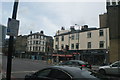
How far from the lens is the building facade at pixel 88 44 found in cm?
4480

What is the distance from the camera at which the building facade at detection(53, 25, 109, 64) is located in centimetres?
4480

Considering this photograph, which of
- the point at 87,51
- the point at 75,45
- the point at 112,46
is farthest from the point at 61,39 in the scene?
the point at 112,46

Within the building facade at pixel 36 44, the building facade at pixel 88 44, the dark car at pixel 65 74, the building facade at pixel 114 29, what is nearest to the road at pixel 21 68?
the dark car at pixel 65 74

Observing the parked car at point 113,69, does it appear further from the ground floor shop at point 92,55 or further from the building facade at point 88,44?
the ground floor shop at point 92,55

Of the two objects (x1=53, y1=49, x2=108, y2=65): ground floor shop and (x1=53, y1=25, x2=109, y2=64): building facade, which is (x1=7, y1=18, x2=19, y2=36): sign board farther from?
(x1=53, y1=49, x2=108, y2=65): ground floor shop

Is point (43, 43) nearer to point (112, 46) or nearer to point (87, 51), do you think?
point (87, 51)

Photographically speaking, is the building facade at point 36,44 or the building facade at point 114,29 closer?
the building facade at point 114,29

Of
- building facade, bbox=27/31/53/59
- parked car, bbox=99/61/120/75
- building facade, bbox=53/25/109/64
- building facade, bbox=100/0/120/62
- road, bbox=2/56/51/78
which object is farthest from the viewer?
building facade, bbox=27/31/53/59

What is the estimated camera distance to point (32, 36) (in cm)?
9006

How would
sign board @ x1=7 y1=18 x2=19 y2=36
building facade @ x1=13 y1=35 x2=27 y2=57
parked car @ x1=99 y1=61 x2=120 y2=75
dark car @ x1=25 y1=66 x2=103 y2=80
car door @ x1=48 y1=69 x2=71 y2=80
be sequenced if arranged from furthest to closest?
1. building facade @ x1=13 y1=35 x2=27 y2=57
2. parked car @ x1=99 y1=61 x2=120 y2=75
3. sign board @ x1=7 y1=18 x2=19 y2=36
4. car door @ x1=48 y1=69 x2=71 y2=80
5. dark car @ x1=25 y1=66 x2=103 y2=80

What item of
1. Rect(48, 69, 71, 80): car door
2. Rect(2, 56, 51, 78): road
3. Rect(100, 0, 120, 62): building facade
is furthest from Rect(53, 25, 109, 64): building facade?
Rect(48, 69, 71, 80): car door

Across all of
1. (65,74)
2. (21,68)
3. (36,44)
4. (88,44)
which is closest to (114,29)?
(88,44)

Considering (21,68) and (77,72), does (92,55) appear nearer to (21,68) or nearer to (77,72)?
(21,68)

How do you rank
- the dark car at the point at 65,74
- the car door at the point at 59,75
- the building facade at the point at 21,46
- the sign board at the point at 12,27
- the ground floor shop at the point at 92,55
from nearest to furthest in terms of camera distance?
the dark car at the point at 65,74 → the car door at the point at 59,75 → the sign board at the point at 12,27 → the ground floor shop at the point at 92,55 → the building facade at the point at 21,46
